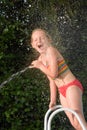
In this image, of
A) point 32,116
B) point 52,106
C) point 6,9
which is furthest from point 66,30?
point 52,106

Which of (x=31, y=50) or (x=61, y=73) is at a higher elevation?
(x=31, y=50)

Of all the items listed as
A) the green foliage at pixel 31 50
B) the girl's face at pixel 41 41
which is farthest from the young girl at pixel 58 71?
the green foliage at pixel 31 50

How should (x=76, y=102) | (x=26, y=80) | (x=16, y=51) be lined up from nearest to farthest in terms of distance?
(x=76, y=102)
(x=26, y=80)
(x=16, y=51)

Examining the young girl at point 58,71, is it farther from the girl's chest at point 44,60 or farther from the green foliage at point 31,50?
the green foliage at point 31,50

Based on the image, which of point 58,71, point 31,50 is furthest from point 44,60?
point 31,50

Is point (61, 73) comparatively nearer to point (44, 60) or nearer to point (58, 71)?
point (58, 71)

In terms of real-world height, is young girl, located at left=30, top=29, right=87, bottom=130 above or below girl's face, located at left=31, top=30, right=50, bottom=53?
below

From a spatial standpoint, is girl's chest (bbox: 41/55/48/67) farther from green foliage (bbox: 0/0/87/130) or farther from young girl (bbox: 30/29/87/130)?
green foliage (bbox: 0/0/87/130)

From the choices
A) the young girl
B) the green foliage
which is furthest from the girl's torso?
the green foliage

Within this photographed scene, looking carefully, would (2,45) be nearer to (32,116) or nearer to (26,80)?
(26,80)

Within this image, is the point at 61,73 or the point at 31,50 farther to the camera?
the point at 31,50

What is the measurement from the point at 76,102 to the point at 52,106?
0.99ft

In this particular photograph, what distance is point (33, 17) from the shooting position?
6.64m

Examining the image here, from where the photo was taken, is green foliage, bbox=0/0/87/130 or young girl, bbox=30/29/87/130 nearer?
young girl, bbox=30/29/87/130
